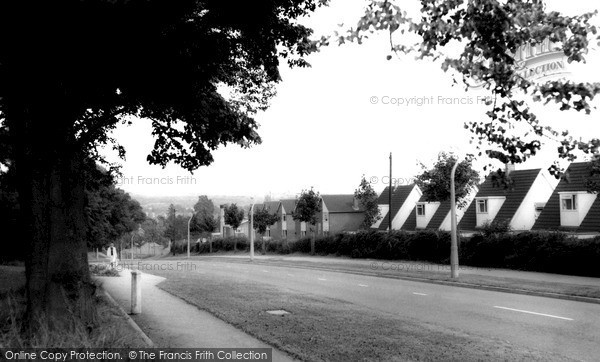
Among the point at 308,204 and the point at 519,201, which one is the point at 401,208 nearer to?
the point at 308,204

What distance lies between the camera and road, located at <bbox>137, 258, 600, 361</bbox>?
9.63m

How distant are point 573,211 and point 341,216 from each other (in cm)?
3761

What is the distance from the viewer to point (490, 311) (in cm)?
1314

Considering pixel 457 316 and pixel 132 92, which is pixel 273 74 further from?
pixel 457 316

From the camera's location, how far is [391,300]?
15.4 metres

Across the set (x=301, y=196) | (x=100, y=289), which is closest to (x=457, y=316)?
(x=100, y=289)

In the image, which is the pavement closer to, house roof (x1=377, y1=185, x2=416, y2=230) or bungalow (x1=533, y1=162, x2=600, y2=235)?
bungalow (x1=533, y1=162, x2=600, y2=235)

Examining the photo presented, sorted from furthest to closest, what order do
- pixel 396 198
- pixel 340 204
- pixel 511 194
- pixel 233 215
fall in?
pixel 340 204 < pixel 233 215 < pixel 396 198 < pixel 511 194

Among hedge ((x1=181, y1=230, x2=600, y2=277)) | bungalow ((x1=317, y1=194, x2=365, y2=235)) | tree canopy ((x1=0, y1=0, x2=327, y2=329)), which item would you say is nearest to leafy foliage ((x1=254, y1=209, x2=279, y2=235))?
bungalow ((x1=317, y1=194, x2=365, y2=235))

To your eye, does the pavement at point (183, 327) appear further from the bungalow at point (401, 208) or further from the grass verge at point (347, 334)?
the bungalow at point (401, 208)

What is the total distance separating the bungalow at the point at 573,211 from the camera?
33125 millimetres

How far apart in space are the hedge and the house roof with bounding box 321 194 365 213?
2668cm

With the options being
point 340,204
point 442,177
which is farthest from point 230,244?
point 442,177

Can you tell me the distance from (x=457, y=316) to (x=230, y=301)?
5403 mm
